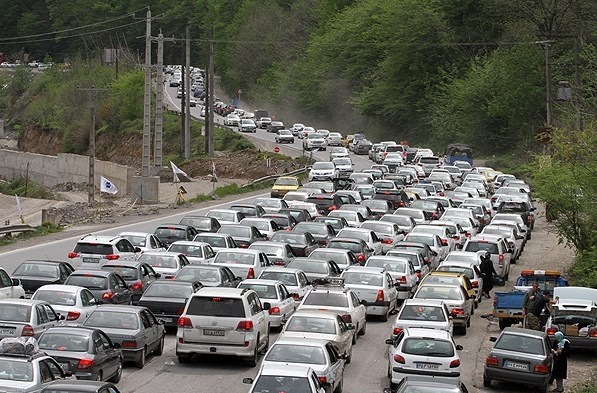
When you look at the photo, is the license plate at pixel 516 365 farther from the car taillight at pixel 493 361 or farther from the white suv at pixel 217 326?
the white suv at pixel 217 326

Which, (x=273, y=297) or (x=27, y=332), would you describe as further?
(x=273, y=297)

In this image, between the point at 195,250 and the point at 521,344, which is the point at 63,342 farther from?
the point at 195,250

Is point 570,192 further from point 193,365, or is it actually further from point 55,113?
point 55,113

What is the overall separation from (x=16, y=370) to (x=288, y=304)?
10.9 meters

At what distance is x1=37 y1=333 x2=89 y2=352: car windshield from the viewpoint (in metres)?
19.6

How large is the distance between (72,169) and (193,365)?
249 feet

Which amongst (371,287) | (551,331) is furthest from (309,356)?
(371,287)

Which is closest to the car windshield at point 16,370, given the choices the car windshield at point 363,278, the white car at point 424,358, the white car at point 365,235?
the white car at point 424,358

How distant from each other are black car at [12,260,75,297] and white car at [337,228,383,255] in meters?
11.7

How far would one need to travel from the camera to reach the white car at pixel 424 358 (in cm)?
2145

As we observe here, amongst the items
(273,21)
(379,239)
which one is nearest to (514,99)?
(379,239)

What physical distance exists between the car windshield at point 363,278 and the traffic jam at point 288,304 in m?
0.04

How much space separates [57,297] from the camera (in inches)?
960

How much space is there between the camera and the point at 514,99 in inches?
3639
